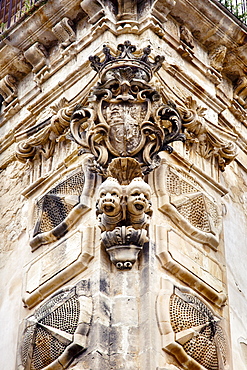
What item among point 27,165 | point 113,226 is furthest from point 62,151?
point 113,226

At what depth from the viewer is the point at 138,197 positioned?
33.1 ft

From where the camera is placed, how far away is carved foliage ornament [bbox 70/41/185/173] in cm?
1058

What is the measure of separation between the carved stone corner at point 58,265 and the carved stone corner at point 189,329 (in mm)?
657

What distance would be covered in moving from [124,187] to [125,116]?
74 cm

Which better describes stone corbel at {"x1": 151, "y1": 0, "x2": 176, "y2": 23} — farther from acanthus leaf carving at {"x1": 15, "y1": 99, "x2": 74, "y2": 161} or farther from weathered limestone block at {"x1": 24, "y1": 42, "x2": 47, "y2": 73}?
acanthus leaf carving at {"x1": 15, "y1": 99, "x2": 74, "y2": 161}

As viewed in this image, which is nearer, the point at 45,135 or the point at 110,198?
the point at 110,198

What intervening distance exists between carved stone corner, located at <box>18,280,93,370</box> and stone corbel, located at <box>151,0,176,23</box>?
316cm

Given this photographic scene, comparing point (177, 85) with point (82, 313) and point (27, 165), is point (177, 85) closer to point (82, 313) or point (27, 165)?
point (27, 165)

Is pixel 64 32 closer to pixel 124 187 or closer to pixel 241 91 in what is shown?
pixel 241 91

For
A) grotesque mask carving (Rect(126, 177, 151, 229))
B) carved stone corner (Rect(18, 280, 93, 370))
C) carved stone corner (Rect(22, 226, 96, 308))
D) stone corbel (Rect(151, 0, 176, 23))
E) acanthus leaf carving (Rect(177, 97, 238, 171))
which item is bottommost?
carved stone corner (Rect(18, 280, 93, 370))

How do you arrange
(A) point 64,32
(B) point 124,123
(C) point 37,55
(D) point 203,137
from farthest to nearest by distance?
(C) point 37,55
(A) point 64,32
(D) point 203,137
(B) point 124,123

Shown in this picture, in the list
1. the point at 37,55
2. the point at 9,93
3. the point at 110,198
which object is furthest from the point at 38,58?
the point at 110,198

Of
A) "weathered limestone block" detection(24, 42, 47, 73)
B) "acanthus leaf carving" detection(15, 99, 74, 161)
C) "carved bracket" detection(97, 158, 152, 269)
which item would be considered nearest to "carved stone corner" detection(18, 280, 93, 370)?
"carved bracket" detection(97, 158, 152, 269)

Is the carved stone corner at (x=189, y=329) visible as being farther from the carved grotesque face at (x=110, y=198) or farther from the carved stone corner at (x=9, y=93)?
the carved stone corner at (x=9, y=93)
